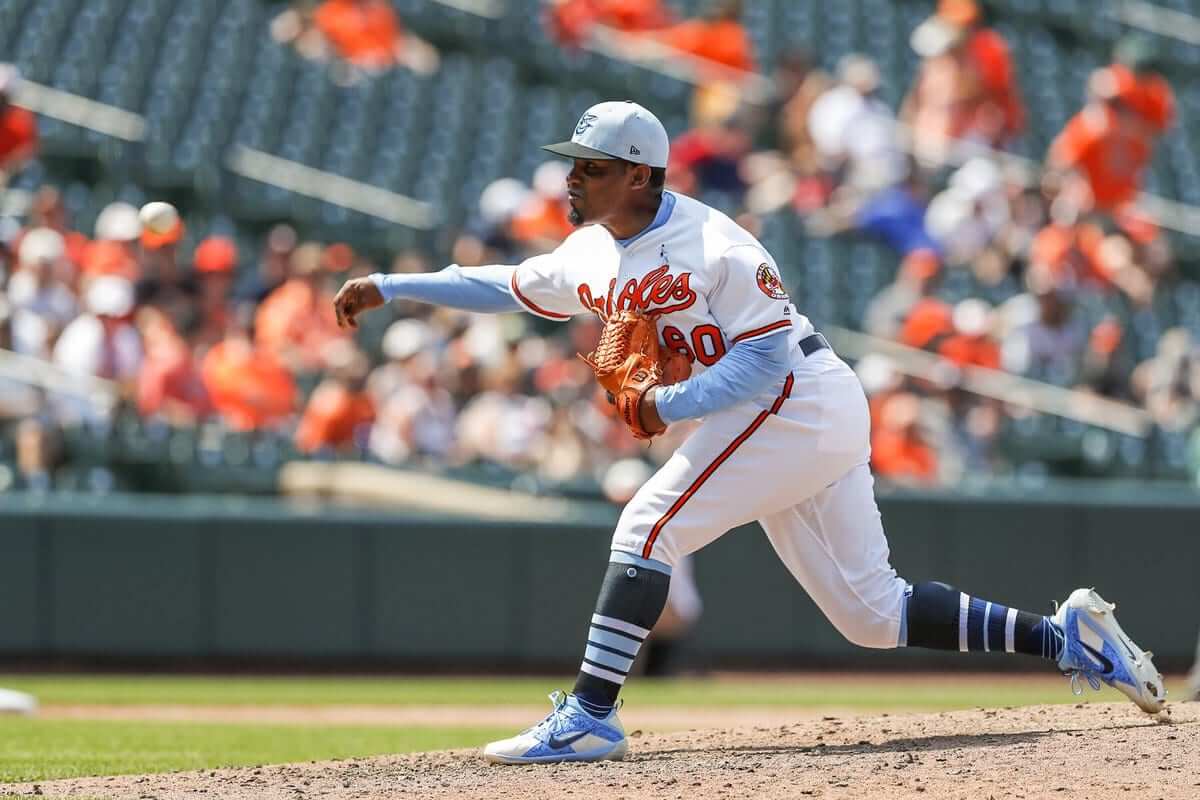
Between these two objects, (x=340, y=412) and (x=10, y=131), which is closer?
(x=340, y=412)

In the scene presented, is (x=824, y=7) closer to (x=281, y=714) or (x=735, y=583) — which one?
(x=735, y=583)

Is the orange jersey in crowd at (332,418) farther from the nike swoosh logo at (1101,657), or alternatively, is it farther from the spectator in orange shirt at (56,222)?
the nike swoosh logo at (1101,657)

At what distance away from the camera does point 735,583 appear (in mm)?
10953

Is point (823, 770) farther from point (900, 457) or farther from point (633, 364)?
point (900, 457)

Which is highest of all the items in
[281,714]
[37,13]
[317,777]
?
[37,13]

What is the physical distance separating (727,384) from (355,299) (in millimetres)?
1163

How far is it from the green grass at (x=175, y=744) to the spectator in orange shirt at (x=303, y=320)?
3.43m

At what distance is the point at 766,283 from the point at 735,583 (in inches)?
245

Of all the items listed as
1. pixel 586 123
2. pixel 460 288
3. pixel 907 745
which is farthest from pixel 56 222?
pixel 907 745

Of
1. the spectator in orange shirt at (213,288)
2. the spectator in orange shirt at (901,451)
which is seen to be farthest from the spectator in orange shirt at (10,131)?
the spectator in orange shirt at (901,451)

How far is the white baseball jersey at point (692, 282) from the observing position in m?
4.86

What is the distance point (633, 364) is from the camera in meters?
4.86

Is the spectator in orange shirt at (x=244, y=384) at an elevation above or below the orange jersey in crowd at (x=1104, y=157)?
below

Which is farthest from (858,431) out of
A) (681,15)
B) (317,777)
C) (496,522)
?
(681,15)
